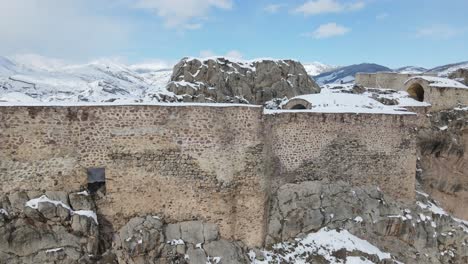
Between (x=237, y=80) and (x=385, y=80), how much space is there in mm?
11427

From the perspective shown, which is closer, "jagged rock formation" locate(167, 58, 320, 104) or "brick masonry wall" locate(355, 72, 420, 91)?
"brick masonry wall" locate(355, 72, 420, 91)

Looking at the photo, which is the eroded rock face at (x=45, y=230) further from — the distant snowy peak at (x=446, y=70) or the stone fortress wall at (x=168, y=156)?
the distant snowy peak at (x=446, y=70)

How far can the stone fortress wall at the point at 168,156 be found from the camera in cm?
1365

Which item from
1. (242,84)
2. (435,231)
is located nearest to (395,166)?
(435,231)

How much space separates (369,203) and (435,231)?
13.0 ft

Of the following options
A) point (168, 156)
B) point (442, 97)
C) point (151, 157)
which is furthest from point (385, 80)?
point (151, 157)

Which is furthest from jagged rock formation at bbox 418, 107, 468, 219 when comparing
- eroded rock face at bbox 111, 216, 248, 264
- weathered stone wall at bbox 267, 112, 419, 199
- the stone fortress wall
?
eroded rock face at bbox 111, 216, 248, 264

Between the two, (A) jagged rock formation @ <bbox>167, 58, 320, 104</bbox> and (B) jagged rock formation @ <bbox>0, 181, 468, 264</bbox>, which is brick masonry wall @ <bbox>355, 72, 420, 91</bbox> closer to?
(A) jagged rock formation @ <bbox>167, 58, 320, 104</bbox>

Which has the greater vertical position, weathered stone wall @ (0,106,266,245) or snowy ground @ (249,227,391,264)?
weathered stone wall @ (0,106,266,245)

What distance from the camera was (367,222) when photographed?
1836cm

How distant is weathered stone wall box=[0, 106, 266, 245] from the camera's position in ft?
44.6

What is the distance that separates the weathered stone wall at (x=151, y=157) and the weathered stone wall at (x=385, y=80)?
57.5ft

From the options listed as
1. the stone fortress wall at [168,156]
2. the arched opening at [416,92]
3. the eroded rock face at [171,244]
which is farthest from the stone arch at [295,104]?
the arched opening at [416,92]

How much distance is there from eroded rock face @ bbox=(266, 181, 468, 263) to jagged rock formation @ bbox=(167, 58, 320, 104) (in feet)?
56.7
